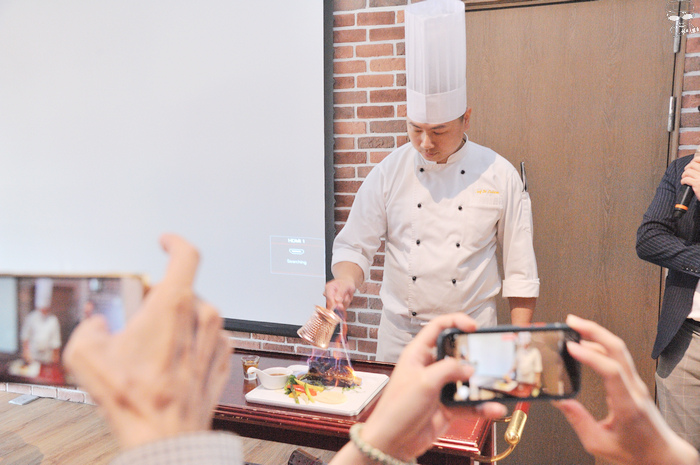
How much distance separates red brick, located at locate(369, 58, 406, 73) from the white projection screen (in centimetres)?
26

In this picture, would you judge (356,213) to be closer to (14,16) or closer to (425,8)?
(425,8)

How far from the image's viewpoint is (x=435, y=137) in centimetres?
230

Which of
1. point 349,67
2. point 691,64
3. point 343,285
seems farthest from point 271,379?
point 691,64

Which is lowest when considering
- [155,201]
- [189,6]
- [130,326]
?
[130,326]

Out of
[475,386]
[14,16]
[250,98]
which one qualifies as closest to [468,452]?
[475,386]

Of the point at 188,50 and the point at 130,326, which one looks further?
the point at 188,50

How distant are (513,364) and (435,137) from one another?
155 cm

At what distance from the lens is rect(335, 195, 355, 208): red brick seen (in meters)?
3.16

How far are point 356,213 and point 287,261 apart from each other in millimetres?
901

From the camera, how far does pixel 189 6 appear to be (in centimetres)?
338

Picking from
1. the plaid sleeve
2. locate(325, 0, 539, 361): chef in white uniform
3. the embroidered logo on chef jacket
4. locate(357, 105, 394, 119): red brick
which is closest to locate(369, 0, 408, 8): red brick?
locate(357, 105, 394, 119): red brick

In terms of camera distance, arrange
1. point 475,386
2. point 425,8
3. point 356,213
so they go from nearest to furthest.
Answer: point 475,386, point 425,8, point 356,213
